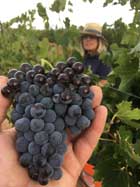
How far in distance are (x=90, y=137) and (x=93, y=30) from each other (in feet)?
7.35

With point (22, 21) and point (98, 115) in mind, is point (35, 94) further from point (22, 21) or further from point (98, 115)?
point (22, 21)

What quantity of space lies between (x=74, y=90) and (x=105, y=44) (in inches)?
88.4

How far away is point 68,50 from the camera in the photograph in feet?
9.34

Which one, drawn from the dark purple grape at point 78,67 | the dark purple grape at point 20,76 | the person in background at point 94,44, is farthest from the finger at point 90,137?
the person in background at point 94,44

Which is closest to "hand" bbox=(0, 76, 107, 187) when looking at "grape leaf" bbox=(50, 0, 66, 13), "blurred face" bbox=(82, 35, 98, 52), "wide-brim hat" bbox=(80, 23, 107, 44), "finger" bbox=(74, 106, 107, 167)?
"finger" bbox=(74, 106, 107, 167)

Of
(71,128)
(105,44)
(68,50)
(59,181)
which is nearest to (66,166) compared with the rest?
(59,181)

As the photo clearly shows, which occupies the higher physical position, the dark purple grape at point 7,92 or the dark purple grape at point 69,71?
the dark purple grape at point 69,71

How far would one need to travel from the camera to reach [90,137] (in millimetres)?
1636

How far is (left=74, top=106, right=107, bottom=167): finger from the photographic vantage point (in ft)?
5.20

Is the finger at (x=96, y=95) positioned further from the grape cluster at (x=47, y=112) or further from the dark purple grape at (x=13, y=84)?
the dark purple grape at (x=13, y=84)

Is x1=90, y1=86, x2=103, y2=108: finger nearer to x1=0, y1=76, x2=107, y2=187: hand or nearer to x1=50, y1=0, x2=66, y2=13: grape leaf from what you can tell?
x1=0, y1=76, x2=107, y2=187: hand

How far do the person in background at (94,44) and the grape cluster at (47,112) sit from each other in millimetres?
1788

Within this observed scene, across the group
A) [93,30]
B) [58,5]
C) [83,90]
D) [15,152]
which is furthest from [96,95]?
[93,30]

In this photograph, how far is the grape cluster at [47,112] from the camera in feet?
4.87
